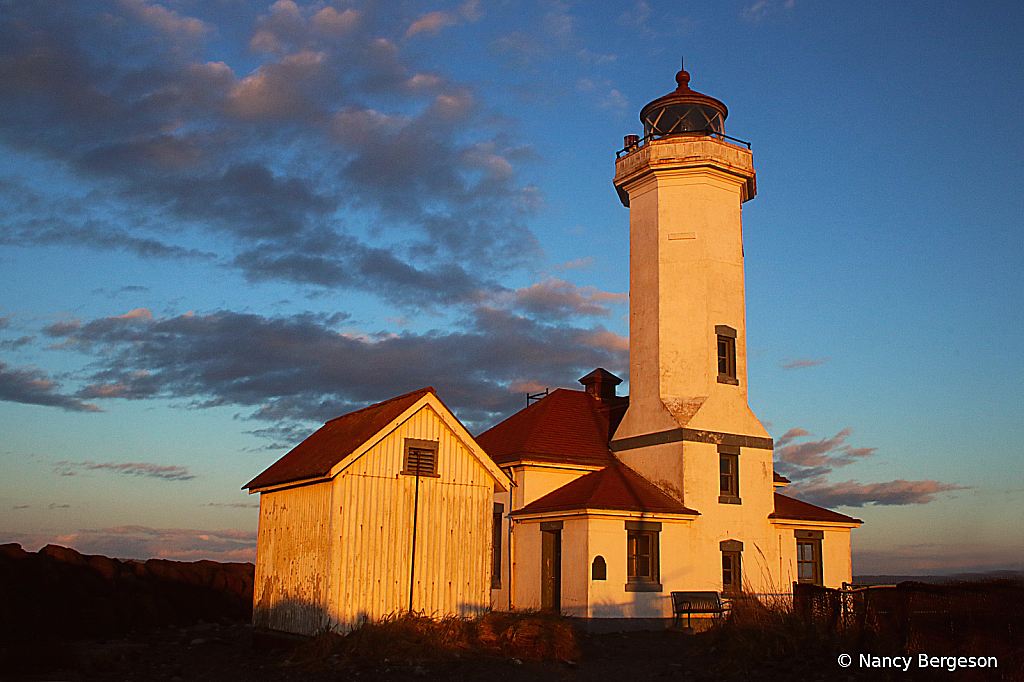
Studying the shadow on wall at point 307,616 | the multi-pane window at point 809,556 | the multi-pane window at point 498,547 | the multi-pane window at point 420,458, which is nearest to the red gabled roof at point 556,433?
the multi-pane window at point 498,547

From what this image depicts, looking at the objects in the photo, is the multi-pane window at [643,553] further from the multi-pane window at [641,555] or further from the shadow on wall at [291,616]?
the shadow on wall at [291,616]

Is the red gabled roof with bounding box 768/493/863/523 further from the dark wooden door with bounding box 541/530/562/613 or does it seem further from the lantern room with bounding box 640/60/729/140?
the lantern room with bounding box 640/60/729/140

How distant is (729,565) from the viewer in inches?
971

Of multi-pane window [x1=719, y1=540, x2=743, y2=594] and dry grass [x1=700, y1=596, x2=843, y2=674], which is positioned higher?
multi-pane window [x1=719, y1=540, x2=743, y2=594]

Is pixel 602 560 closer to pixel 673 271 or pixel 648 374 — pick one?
pixel 648 374

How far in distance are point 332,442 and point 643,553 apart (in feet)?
29.7

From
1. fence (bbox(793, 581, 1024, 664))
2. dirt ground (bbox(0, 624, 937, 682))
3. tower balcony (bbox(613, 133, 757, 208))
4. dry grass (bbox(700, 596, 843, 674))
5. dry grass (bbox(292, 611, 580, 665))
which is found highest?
tower balcony (bbox(613, 133, 757, 208))

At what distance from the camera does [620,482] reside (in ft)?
81.1

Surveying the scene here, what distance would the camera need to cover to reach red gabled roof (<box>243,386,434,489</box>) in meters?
17.9

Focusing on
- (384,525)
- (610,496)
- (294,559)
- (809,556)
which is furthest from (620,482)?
(294,559)

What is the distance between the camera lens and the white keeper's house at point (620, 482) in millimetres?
→ 17953

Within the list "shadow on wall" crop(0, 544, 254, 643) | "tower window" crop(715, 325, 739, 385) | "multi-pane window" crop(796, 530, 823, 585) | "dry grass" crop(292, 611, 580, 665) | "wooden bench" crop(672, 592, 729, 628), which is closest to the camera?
"dry grass" crop(292, 611, 580, 665)

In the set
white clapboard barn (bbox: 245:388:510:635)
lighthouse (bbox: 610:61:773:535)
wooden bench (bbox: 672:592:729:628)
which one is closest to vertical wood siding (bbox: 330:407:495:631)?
white clapboard barn (bbox: 245:388:510:635)

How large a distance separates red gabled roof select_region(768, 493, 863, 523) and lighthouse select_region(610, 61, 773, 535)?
969 mm
